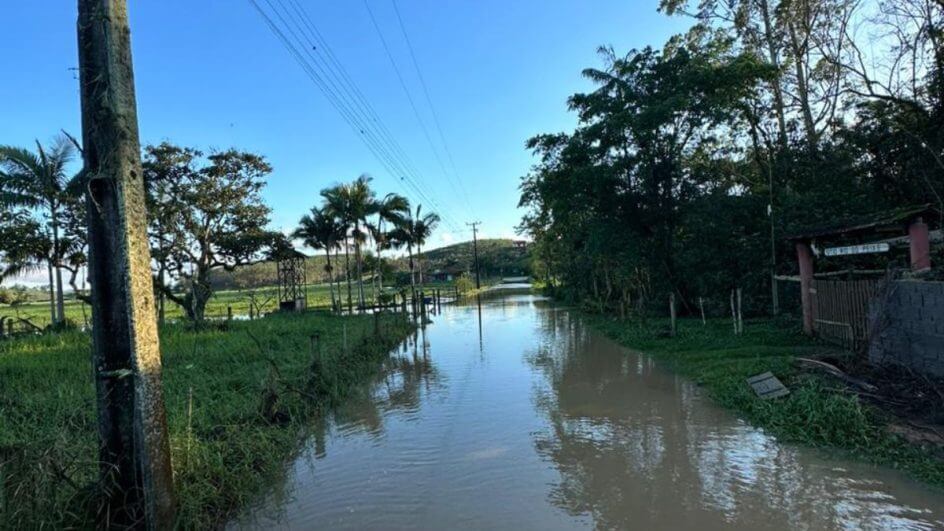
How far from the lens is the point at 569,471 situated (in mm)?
5676

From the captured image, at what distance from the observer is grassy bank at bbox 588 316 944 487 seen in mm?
5496

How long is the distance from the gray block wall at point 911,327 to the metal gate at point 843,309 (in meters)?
0.34

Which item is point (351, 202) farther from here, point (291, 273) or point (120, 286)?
point (120, 286)

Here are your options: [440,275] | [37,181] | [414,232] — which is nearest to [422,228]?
[414,232]

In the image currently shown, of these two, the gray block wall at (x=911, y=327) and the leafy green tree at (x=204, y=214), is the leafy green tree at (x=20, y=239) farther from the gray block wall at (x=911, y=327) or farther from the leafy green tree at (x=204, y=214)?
the gray block wall at (x=911, y=327)

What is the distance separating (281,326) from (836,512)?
16.3 meters

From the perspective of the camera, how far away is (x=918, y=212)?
29.6 feet

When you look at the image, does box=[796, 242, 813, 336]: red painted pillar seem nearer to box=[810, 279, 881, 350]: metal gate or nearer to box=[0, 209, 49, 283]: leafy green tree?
box=[810, 279, 881, 350]: metal gate

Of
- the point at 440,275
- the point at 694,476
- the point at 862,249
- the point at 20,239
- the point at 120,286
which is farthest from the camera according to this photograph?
the point at 440,275

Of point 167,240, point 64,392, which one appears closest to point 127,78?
point 64,392

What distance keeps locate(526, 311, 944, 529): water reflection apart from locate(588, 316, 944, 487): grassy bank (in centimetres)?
32

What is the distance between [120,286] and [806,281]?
13.5 m

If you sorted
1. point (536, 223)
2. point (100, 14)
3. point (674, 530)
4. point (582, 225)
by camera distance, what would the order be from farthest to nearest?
point (536, 223)
point (582, 225)
point (674, 530)
point (100, 14)

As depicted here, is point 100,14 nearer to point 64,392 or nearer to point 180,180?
point 64,392
